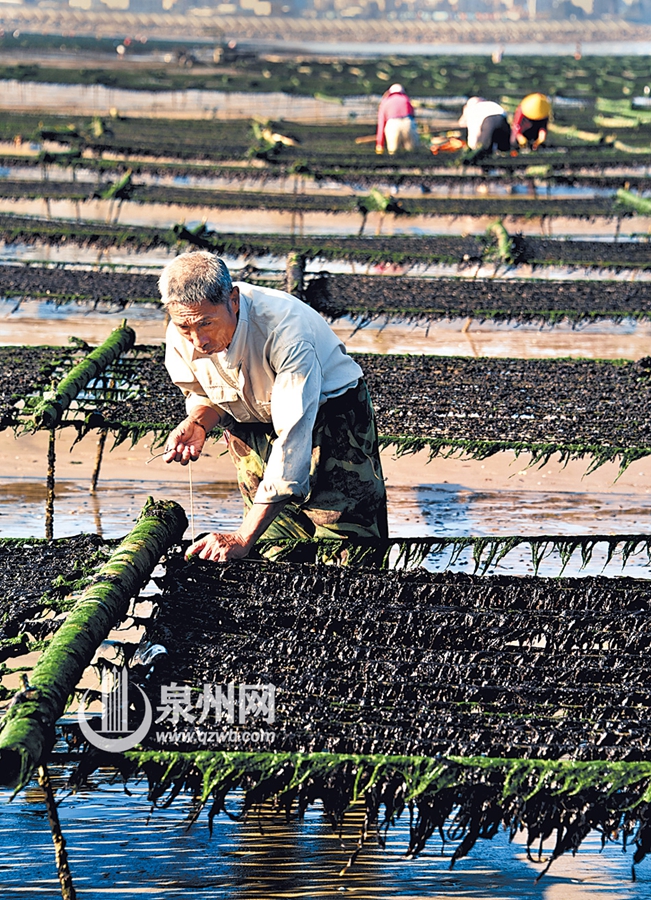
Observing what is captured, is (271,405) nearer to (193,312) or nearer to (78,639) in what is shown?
(193,312)

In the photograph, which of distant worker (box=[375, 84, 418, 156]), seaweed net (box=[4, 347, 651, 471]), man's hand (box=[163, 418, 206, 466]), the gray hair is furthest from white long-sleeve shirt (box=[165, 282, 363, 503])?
distant worker (box=[375, 84, 418, 156])

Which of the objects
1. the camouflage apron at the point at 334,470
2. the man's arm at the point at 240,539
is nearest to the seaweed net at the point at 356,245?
the camouflage apron at the point at 334,470

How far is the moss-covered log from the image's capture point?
5.38 metres

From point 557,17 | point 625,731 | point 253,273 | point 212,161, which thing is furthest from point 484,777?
point 557,17

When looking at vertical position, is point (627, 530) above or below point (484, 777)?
below

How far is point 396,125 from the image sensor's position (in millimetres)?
15945

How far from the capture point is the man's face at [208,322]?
129 inches

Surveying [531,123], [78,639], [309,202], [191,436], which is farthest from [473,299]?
[531,123]

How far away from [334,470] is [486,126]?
12168 mm

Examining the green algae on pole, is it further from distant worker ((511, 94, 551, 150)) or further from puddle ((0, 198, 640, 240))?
distant worker ((511, 94, 551, 150))

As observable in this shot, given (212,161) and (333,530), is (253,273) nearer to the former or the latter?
(333,530)

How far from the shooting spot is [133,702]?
2857 mm

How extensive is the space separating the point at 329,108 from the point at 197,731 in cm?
2647

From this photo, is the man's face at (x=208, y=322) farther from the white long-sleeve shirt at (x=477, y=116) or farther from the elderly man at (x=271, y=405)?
the white long-sleeve shirt at (x=477, y=116)
